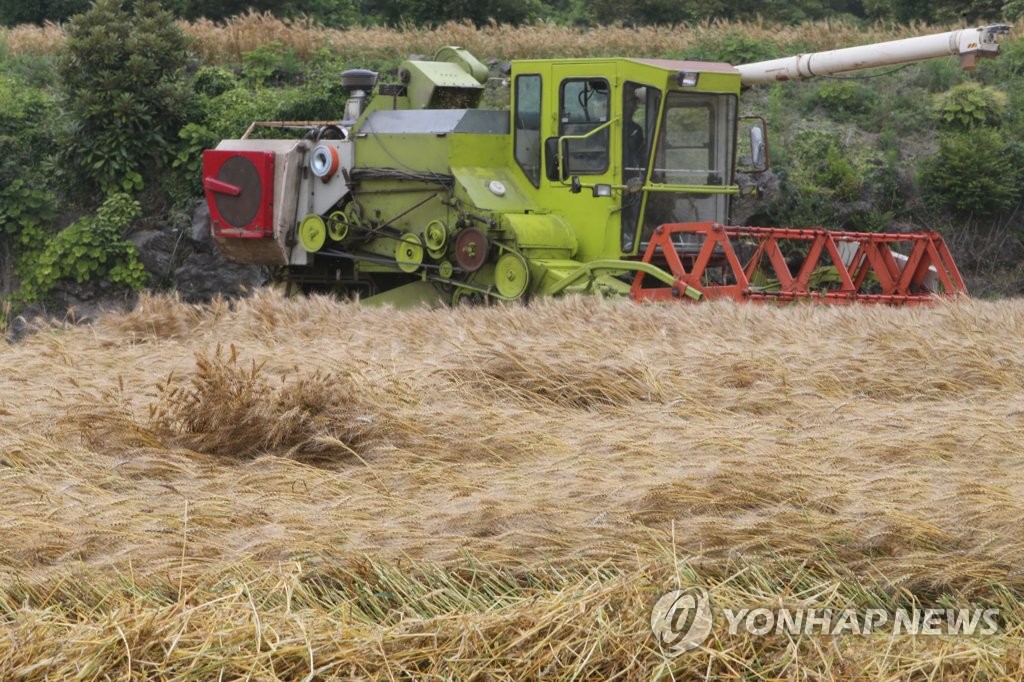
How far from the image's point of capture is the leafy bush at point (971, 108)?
20469mm

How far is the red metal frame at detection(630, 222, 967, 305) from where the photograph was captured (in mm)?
11578

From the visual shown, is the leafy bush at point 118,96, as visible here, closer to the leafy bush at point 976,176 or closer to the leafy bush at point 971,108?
the leafy bush at point 976,176

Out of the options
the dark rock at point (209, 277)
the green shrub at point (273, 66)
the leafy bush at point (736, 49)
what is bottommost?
the dark rock at point (209, 277)

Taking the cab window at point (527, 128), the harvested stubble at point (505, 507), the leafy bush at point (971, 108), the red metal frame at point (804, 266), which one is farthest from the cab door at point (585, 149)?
the leafy bush at point (971, 108)

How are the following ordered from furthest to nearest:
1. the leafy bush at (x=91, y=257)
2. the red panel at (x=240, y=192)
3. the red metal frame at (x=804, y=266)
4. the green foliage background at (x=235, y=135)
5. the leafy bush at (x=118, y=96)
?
the leafy bush at (x=118, y=96)
the leafy bush at (x=91, y=257)
the green foliage background at (x=235, y=135)
the red panel at (x=240, y=192)
the red metal frame at (x=804, y=266)

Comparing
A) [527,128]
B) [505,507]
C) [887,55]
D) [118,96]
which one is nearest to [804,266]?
[887,55]

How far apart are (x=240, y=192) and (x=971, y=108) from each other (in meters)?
11.2

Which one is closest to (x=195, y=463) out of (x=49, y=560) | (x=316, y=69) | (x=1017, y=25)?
(x=49, y=560)

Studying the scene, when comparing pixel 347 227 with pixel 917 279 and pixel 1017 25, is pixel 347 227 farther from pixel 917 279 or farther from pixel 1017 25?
pixel 1017 25

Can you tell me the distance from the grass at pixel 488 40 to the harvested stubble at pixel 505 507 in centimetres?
1796

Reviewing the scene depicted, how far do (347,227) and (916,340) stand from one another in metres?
7.53

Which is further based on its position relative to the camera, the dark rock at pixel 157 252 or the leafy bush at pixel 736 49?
the leafy bush at pixel 736 49

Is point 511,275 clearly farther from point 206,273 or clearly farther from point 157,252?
point 157,252

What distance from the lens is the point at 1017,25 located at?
24906 mm
